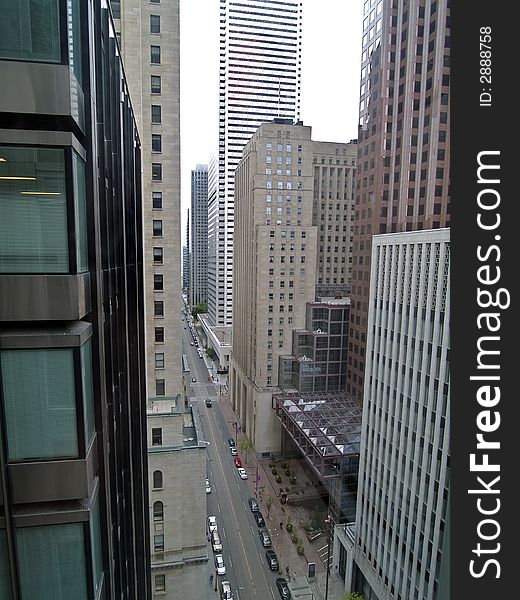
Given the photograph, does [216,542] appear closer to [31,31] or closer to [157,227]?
[157,227]

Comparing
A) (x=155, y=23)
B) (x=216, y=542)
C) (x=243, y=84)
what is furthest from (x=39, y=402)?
(x=243, y=84)

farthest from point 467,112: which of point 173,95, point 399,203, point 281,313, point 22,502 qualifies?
point 281,313

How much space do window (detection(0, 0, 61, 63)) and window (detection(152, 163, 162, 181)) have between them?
22098 millimetres

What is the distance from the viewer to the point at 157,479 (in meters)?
25.8

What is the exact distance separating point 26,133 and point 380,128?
4145cm

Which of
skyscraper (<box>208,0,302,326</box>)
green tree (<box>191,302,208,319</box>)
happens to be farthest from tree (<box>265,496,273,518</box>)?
green tree (<box>191,302,208,319</box>)

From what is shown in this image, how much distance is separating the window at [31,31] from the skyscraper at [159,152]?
860 inches

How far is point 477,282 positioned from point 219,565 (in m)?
37.9

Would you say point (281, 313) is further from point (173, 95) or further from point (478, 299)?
point (478, 299)

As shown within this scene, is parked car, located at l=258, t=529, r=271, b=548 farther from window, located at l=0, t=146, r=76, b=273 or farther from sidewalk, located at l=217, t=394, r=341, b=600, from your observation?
window, located at l=0, t=146, r=76, b=273

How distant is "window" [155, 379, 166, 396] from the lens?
89.1 ft

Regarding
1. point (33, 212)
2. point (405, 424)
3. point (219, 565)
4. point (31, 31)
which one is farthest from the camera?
point (219, 565)

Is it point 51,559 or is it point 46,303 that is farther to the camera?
point 51,559

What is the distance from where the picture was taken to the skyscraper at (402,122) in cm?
3225
